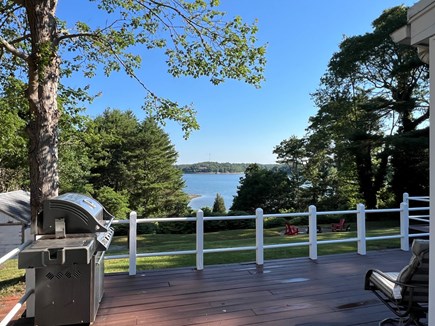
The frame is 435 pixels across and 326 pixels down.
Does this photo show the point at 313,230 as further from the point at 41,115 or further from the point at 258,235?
the point at 41,115

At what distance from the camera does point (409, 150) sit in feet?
62.1

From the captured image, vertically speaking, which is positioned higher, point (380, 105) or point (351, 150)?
point (380, 105)

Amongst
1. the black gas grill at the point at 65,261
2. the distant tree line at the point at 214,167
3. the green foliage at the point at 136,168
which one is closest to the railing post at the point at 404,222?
the black gas grill at the point at 65,261

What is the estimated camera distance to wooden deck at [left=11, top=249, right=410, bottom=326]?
3480 millimetres

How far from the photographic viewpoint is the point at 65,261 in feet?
9.32

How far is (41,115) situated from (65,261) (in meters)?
2.79

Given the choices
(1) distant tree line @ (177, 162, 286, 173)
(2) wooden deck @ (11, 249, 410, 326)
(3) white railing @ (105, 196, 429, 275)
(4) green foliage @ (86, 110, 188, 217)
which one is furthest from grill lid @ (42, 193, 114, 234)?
(1) distant tree line @ (177, 162, 286, 173)

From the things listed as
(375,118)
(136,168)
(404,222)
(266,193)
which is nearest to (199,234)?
(404,222)

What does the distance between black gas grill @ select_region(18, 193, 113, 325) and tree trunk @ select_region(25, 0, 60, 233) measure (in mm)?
1758

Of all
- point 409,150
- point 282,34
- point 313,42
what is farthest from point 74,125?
point 409,150

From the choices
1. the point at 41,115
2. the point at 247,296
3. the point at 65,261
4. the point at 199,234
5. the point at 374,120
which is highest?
the point at 374,120

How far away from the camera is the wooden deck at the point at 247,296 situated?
3.48m

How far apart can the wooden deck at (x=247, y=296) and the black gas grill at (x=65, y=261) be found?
43cm

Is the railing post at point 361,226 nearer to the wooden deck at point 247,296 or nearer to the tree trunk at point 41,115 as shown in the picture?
the wooden deck at point 247,296
